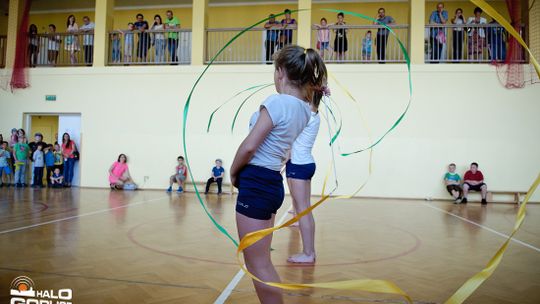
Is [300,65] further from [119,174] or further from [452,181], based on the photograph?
[119,174]

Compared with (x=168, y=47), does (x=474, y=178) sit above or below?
below

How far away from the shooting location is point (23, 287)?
90.5 inches

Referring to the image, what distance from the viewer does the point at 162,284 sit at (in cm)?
248

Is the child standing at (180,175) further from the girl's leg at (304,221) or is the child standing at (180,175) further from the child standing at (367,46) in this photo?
the girl's leg at (304,221)

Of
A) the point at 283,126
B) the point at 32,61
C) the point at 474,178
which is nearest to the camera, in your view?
the point at 283,126

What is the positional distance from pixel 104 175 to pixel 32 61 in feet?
14.2

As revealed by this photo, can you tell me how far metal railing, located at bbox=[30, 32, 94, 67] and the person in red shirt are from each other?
35.6 ft

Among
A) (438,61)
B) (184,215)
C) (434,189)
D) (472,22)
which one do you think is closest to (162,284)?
(184,215)

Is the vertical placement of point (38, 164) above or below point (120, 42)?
below

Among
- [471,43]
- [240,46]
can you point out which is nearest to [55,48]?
[240,46]

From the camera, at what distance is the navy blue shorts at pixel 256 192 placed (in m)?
1.52

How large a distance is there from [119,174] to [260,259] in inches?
383

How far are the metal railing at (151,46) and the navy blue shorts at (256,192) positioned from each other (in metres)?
9.82

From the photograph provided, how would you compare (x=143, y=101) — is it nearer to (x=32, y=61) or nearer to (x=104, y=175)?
(x=104, y=175)
